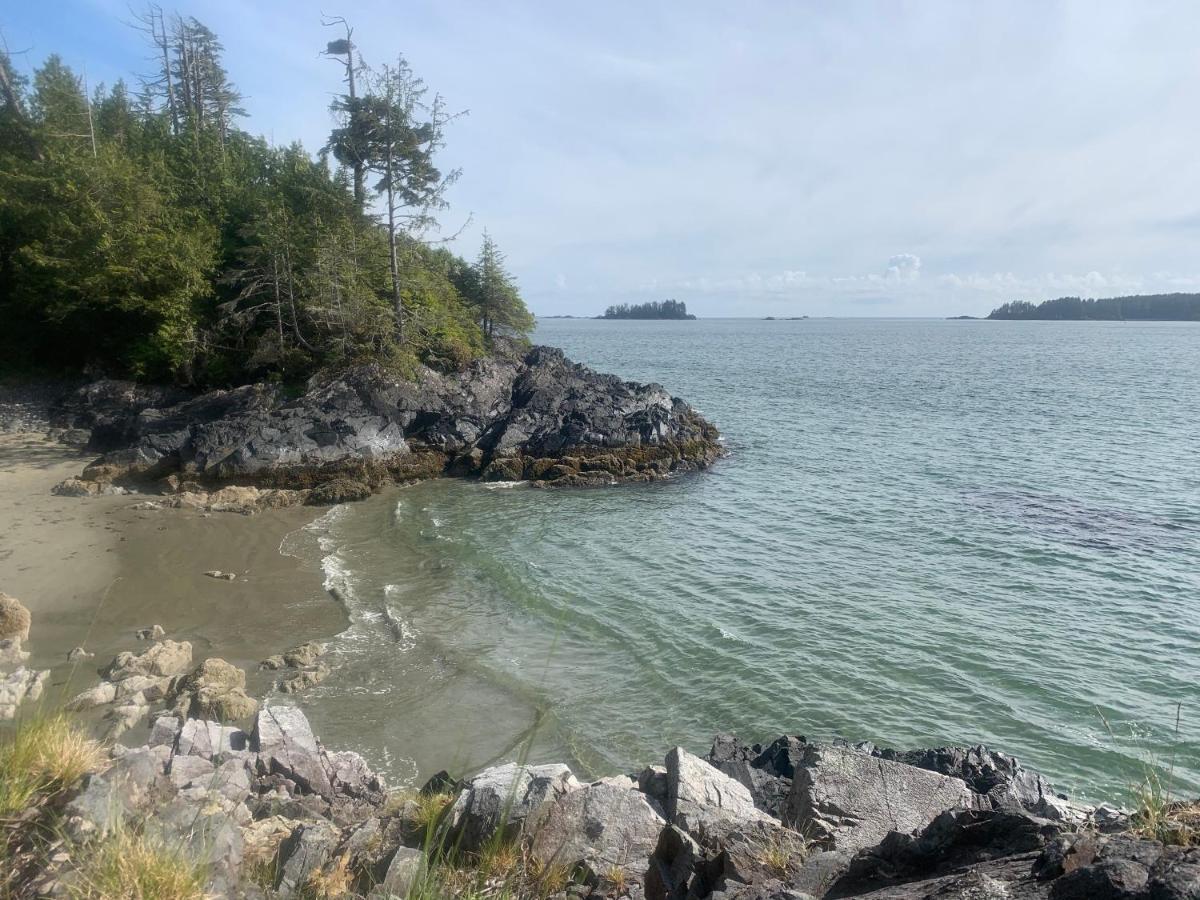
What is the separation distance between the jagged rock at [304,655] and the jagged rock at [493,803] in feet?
23.1

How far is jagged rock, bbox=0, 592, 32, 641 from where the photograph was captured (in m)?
12.9

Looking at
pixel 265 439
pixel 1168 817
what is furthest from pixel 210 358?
pixel 1168 817

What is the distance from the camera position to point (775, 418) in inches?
1686

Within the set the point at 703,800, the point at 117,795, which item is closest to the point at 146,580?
the point at 117,795

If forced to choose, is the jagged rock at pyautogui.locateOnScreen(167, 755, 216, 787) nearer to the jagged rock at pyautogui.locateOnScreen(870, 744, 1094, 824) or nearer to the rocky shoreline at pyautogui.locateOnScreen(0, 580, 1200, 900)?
the rocky shoreline at pyautogui.locateOnScreen(0, 580, 1200, 900)

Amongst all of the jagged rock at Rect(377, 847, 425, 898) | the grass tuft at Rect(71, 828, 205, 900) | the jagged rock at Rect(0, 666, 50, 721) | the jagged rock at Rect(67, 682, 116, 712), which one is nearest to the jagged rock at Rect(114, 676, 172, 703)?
the jagged rock at Rect(67, 682, 116, 712)

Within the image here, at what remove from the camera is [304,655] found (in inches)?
513

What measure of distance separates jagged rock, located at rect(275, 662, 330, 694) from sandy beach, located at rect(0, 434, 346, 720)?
0.35 m

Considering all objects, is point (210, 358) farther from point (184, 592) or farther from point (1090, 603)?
point (1090, 603)

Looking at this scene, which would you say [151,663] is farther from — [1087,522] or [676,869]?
[1087,522]

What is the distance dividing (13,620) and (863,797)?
46.7ft

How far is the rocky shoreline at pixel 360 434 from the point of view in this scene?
80.7 feet

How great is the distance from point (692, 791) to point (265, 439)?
2226 centimetres

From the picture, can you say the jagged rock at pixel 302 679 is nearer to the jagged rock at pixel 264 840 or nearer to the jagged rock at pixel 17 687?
the jagged rock at pixel 17 687
